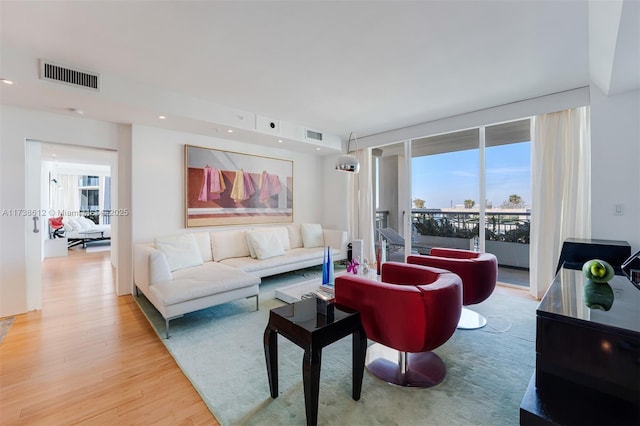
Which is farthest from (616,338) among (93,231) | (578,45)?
(93,231)

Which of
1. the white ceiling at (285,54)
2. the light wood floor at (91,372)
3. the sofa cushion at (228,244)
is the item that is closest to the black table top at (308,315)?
the light wood floor at (91,372)

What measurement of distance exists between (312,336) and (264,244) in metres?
3.04

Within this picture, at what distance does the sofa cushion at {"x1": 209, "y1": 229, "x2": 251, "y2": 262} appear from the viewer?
4262mm

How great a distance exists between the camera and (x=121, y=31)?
2.24 metres

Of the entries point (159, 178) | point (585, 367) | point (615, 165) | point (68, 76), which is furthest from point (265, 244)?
point (615, 165)

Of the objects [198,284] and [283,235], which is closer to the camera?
[198,284]

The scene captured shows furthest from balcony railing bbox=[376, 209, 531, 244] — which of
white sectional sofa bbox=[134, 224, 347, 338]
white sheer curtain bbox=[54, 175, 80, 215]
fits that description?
white sheer curtain bbox=[54, 175, 80, 215]

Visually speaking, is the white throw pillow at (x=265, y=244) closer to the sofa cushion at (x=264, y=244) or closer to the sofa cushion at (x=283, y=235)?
the sofa cushion at (x=264, y=244)

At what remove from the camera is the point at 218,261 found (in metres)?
4.21

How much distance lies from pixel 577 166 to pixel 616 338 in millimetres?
3458

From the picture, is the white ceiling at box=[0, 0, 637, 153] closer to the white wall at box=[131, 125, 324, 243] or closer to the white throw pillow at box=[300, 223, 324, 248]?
the white wall at box=[131, 125, 324, 243]

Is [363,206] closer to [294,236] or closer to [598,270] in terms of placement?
[294,236]

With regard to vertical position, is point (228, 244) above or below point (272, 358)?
above

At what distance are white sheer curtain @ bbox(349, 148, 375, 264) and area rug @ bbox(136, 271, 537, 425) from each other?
2.92m
